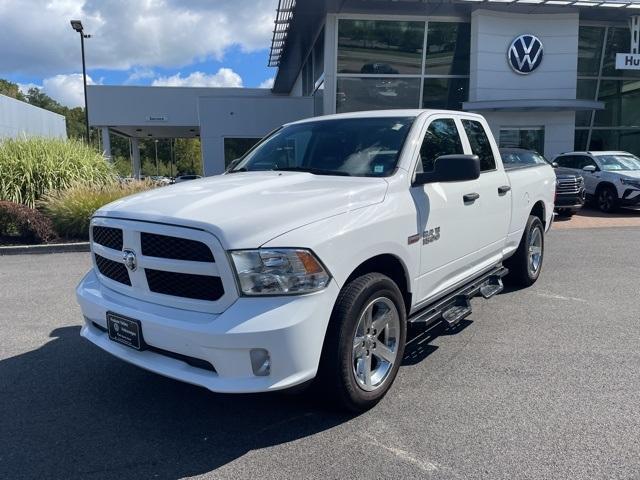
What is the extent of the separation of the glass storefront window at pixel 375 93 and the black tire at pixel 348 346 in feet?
52.4

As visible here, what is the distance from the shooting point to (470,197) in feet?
14.9

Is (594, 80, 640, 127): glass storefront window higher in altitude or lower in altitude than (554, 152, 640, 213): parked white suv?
higher

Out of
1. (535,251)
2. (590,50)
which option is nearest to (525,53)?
(590,50)

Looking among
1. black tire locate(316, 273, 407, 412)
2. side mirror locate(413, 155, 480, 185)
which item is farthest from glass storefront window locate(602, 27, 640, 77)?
black tire locate(316, 273, 407, 412)

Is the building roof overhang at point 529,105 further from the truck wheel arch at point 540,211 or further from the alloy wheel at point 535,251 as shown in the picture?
the alloy wheel at point 535,251

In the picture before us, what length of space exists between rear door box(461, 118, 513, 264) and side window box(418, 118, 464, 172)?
0.87ft

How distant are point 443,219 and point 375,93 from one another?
620 inches

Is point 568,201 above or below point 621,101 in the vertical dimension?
below

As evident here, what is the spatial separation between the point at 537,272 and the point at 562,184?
7.56m

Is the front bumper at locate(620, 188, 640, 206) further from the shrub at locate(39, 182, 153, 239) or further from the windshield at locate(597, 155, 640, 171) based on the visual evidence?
the shrub at locate(39, 182, 153, 239)

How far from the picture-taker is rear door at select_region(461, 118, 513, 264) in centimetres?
487

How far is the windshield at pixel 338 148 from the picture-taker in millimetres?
4035

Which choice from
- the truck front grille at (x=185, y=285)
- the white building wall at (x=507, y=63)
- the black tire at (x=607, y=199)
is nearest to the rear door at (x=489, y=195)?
the truck front grille at (x=185, y=285)

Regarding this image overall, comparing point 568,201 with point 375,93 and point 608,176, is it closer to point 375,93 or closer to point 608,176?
point 608,176
